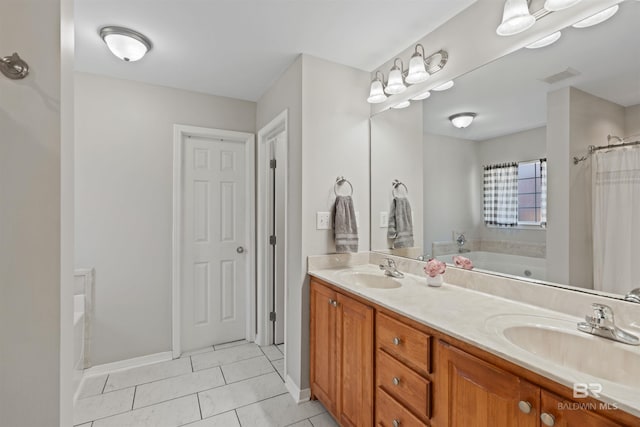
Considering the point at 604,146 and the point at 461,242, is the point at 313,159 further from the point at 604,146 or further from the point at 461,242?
the point at 604,146

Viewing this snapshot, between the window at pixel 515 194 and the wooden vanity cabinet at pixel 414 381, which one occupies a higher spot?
the window at pixel 515 194

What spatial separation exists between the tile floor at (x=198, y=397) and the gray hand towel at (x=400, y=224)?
1270 mm

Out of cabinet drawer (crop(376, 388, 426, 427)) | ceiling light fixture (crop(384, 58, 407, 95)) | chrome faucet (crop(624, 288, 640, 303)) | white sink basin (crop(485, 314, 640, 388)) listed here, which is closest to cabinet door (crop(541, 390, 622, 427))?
white sink basin (crop(485, 314, 640, 388))

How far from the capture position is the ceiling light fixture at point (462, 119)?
1.66m

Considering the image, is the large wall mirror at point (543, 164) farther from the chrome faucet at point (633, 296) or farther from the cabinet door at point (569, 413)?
the cabinet door at point (569, 413)

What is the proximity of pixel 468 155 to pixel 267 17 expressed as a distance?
143 cm

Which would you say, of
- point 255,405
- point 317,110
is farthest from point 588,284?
point 255,405

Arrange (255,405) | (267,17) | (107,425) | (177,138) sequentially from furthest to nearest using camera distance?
1. (177,138)
2. (255,405)
3. (107,425)
4. (267,17)

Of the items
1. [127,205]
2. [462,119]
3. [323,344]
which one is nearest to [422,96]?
[462,119]

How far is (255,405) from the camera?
6.30 ft

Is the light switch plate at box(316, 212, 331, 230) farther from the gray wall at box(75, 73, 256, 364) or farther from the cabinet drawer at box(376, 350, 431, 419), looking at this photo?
the gray wall at box(75, 73, 256, 364)
